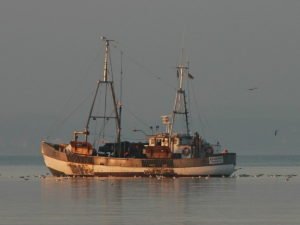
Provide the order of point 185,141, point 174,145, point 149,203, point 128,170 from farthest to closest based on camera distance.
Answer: point 185,141
point 128,170
point 174,145
point 149,203

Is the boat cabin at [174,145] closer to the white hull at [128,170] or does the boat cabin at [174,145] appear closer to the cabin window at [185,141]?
the cabin window at [185,141]

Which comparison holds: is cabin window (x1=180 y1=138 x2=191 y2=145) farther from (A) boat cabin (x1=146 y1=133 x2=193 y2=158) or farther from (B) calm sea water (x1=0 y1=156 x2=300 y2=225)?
(B) calm sea water (x1=0 y1=156 x2=300 y2=225)

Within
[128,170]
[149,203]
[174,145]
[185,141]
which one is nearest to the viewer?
[149,203]

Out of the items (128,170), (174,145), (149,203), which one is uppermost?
(174,145)

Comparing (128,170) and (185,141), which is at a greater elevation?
(185,141)

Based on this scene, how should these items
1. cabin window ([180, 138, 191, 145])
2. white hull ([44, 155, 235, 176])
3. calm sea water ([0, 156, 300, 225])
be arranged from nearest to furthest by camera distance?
calm sea water ([0, 156, 300, 225]) < white hull ([44, 155, 235, 176]) < cabin window ([180, 138, 191, 145])

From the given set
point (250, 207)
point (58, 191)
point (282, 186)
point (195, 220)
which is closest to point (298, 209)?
point (250, 207)

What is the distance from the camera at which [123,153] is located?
12531cm

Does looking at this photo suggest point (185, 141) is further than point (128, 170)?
Yes

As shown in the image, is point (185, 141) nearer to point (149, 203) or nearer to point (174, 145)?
point (174, 145)

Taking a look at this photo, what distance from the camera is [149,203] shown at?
77.0 meters

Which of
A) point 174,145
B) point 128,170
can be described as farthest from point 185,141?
point 128,170

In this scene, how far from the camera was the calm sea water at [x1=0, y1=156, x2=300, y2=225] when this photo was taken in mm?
63844

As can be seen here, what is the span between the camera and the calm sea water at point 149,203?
63.8 metres
